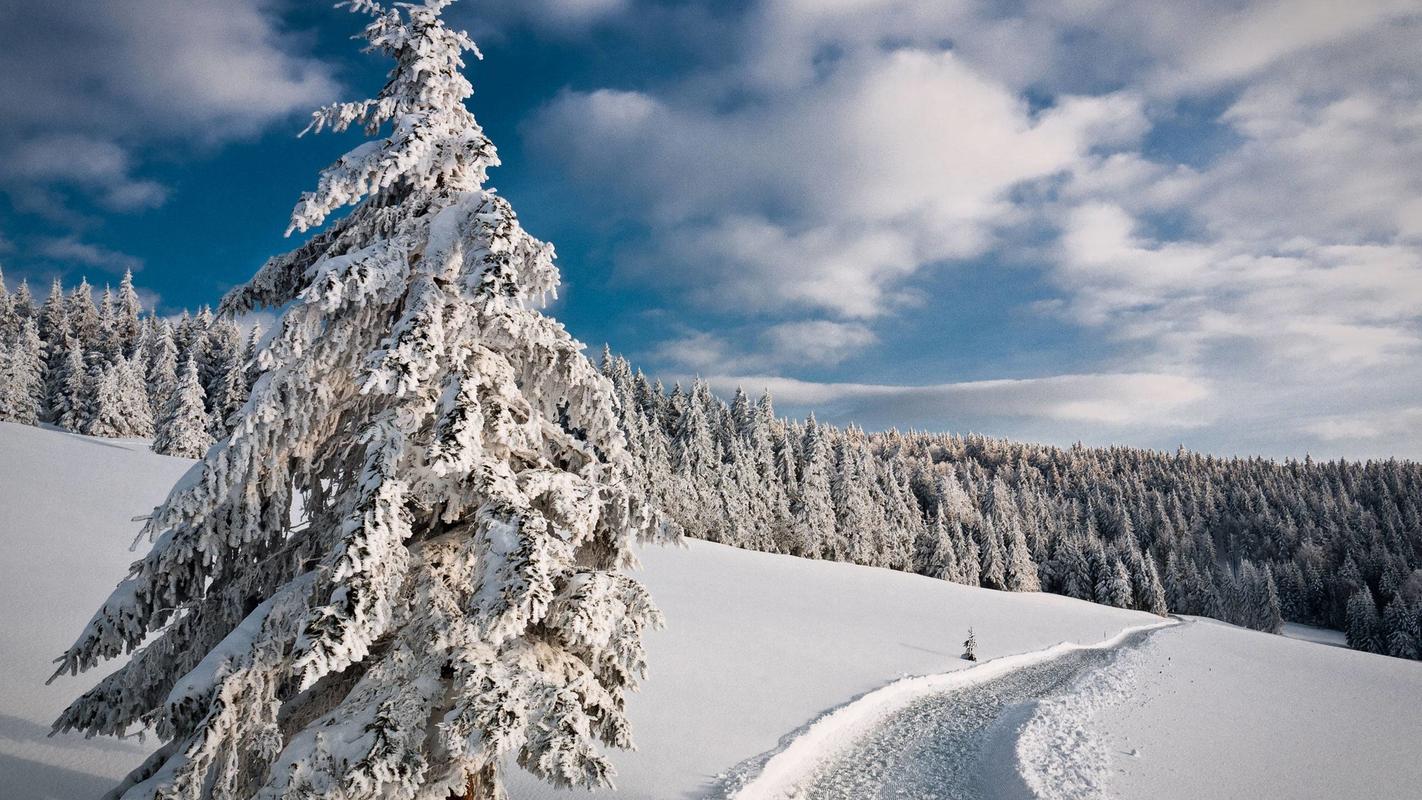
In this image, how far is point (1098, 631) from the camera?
→ 4319 centimetres

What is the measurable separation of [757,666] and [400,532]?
1790cm

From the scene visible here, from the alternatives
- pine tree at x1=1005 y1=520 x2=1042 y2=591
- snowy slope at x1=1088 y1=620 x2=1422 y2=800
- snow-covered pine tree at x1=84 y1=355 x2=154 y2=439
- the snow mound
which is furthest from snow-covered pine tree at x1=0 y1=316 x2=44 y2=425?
pine tree at x1=1005 y1=520 x2=1042 y2=591

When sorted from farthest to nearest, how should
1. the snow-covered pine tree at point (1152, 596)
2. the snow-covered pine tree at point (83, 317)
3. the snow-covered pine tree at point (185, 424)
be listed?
1. the snow-covered pine tree at point (1152, 596)
2. the snow-covered pine tree at point (83, 317)
3. the snow-covered pine tree at point (185, 424)

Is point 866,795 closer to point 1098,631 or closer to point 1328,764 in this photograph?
point 1328,764

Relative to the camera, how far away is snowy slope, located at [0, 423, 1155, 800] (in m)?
11.6

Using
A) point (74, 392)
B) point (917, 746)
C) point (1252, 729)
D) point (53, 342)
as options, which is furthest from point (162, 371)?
point (1252, 729)

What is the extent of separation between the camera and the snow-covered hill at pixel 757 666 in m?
12.6

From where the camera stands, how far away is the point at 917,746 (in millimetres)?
16344

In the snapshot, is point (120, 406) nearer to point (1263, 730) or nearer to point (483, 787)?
point (483, 787)

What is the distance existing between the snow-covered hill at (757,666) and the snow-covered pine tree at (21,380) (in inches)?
1064

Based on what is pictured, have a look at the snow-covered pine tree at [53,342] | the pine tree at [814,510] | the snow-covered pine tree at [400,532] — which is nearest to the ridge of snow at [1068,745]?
the snow-covered pine tree at [400,532]

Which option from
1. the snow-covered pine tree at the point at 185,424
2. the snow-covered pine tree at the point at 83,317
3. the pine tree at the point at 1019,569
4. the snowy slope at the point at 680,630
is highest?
the snow-covered pine tree at the point at 83,317

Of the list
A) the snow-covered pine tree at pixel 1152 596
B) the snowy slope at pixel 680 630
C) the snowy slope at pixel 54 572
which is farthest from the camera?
the snow-covered pine tree at pixel 1152 596

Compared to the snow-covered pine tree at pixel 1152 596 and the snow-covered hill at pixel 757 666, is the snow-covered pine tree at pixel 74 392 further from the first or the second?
the snow-covered pine tree at pixel 1152 596
